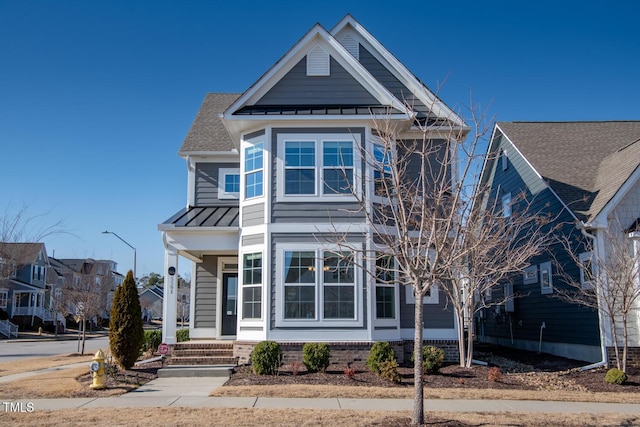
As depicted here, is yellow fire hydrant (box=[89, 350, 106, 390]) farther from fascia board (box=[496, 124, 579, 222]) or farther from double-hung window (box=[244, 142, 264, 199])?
fascia board (box=[496, 124, 579, 222])

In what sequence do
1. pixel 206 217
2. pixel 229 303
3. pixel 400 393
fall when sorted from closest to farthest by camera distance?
pixel 400 393 < pixel 206 217 < pixel 229 303

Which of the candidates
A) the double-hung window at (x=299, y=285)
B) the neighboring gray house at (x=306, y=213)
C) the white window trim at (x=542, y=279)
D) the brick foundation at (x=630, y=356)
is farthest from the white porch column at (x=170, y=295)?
the white window trim at (x=542, y=279)

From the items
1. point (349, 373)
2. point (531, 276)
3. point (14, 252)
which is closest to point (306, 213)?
point (349, 373)

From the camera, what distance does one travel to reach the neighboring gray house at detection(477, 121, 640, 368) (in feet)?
53.4

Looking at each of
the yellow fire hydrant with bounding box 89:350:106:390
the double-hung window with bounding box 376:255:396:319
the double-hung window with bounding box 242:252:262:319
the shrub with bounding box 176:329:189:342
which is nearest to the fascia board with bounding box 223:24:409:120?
the double-hung window with bounding box 242:252:262:319

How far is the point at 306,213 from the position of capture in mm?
15172

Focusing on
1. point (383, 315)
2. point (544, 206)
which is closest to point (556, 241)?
point (544, 206)

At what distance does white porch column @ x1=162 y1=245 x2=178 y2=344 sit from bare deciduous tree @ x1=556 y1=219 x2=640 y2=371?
11.1 metres

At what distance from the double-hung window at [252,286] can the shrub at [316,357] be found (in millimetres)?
1877

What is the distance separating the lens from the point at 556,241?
739 inches

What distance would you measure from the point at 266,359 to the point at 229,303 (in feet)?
17.2

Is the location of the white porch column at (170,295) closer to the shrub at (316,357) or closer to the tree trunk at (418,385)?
the shrub at (316,357)

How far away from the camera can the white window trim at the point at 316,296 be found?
14711mm

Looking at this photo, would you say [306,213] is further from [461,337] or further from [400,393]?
[400,393]
